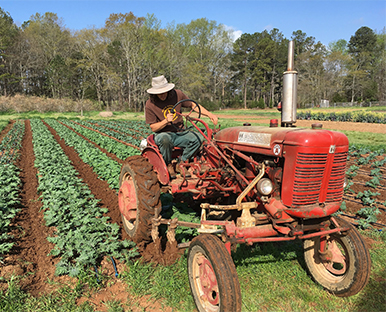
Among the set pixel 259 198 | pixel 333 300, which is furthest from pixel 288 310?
pixel 259 198

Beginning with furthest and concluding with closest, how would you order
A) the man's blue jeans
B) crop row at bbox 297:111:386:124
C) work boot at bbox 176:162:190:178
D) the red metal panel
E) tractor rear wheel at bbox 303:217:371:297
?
crop row at bbox 297:111:386:124
the man's blue jeans
work boot at bbox 176:162:190:178
tractor rear wheel at bbox 303:217:371:297
the red metal panel

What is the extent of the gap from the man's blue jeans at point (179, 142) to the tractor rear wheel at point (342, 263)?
1780 mm

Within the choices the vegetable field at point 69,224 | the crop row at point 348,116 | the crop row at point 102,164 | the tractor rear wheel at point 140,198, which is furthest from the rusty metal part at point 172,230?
the crop row at point 348,116

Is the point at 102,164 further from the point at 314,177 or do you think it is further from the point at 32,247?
the point at 314,177

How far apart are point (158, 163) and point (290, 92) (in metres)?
1.83

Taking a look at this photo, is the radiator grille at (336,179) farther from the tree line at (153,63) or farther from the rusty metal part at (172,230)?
the tree line at (153,63)

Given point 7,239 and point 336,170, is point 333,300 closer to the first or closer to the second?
point 336,170

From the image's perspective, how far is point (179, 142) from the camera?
3.66 meters

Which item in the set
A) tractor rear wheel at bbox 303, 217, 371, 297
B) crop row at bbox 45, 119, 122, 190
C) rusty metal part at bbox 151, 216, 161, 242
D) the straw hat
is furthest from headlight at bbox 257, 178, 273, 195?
crop row at bbox 45, 119, 122, 190

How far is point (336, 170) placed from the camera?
8.32ft

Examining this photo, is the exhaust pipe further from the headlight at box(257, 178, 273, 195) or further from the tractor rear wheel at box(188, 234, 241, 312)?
the tractor rear wheel at box(188, 234, 241, 312)

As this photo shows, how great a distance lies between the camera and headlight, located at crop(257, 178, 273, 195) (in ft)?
8.21

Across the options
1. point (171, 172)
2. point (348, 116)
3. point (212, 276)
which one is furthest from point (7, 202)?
point (348, 116)

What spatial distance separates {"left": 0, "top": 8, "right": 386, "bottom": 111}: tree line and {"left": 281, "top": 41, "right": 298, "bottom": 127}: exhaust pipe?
39116 millimetres
